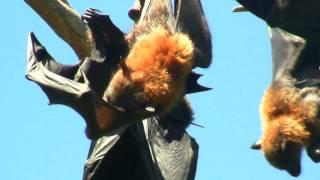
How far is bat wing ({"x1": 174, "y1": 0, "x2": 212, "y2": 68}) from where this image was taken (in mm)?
9211

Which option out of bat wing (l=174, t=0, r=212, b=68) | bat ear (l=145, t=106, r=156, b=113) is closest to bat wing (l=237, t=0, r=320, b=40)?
bat ear (l=145, t=106, r=156, b=113)

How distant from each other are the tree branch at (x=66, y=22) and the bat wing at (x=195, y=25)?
803 millimetres

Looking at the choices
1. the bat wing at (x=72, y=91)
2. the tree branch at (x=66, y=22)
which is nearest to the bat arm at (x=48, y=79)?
the bat wing at (x=72, y=91)

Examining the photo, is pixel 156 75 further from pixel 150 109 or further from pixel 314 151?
pixel 314 151

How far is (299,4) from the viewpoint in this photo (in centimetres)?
773

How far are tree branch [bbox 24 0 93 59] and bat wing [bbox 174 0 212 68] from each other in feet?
2.63

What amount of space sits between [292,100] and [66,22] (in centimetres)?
235

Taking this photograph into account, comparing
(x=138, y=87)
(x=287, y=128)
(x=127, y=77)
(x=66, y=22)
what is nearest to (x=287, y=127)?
(x=287, y=128)

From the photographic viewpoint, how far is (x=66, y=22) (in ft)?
31.8

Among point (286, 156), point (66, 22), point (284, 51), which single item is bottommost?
point (286, 156)

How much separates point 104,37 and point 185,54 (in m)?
0.62

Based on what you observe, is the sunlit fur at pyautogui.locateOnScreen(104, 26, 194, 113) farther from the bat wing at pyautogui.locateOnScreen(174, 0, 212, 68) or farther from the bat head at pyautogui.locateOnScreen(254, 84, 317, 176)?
the bat head at pyautogui.locateOnScreen(254, 84, 317, 176)

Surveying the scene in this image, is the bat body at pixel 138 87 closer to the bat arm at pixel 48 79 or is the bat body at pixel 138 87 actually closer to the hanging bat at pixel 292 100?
the bat arm at pixel 48 79

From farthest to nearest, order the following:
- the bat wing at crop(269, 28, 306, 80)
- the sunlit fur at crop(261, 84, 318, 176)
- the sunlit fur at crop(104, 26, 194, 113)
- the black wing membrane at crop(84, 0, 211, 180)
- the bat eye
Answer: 1. the bat eye
2. the black wing membrane at crop(84, 0, 211, 180)
3. the sunlit fur at crop(104, 26, 194, 113)
4. the bat wing at crop(269, 28, 306, 80)
5. the sunlit fur at crop(261, 84, 318, 176)
